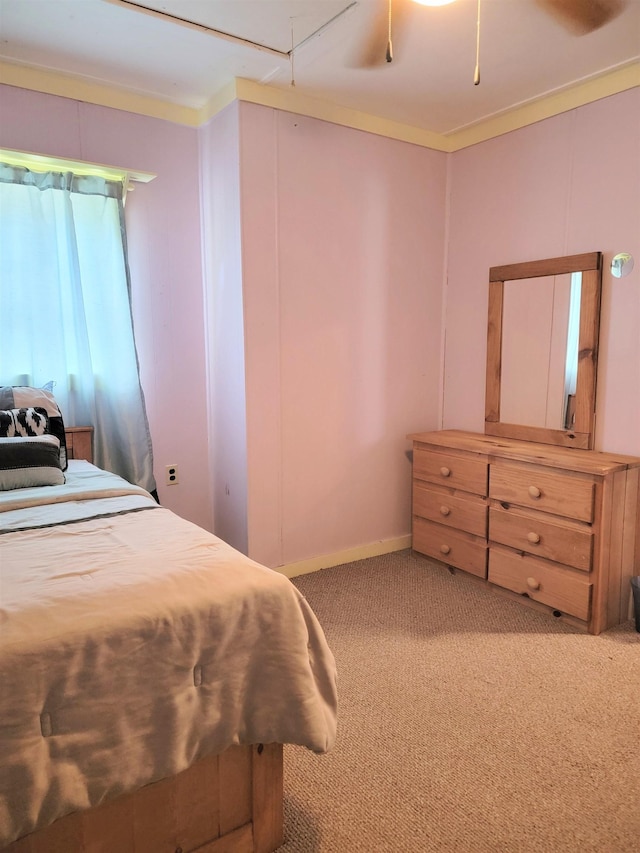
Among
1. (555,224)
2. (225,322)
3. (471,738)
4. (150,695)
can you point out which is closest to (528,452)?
(555,224)

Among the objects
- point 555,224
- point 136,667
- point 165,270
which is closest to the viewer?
point 136,667

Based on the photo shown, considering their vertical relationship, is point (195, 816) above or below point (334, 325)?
below

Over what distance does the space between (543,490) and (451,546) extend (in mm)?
695

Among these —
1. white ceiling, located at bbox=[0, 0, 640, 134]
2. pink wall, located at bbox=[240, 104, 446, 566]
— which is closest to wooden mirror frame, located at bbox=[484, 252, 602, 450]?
pink wall, located at bbox=[240, 104, 446, 566]

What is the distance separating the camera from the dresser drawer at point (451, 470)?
2.98m

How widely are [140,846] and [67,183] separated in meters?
2.64

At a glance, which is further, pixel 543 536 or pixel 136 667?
pixel 543 536

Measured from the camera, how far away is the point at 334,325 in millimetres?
3203

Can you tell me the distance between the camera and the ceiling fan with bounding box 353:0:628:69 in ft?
6.93

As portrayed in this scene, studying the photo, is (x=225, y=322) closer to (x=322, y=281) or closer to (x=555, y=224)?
(x=322, y=281)

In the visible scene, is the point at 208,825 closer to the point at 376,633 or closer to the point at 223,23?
the point at 376,633

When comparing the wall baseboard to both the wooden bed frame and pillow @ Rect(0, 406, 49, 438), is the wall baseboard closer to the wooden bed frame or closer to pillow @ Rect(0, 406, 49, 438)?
pillow @ Rect(0, 406, 49, 438)

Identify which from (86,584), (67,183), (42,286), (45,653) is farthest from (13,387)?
(45,653)

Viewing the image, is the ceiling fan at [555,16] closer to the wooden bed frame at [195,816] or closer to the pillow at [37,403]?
the pillow at [37,403]
